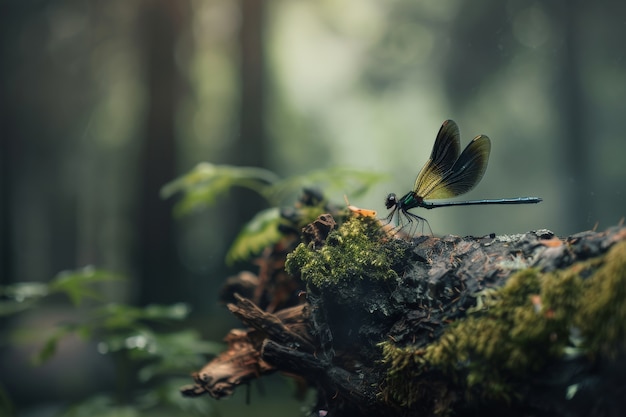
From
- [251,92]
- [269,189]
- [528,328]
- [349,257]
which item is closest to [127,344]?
[269,189]

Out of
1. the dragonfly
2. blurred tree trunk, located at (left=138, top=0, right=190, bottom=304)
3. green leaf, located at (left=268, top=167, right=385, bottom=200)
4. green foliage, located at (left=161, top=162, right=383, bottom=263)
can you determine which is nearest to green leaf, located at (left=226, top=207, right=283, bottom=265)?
green foliage, located at (left=161, top=162, right=383, bottom=263)

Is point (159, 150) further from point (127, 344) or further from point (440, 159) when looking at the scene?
point (440, 159)

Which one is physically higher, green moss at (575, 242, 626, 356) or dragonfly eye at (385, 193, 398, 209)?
dragonfly eye at (385, 193, 398, 209)

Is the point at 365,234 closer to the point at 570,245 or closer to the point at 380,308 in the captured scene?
the point at 380,308

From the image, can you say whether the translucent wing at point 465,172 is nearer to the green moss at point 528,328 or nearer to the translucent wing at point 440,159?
the translucent wing at point 440,159

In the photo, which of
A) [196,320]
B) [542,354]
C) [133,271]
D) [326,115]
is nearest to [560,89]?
[326,115]

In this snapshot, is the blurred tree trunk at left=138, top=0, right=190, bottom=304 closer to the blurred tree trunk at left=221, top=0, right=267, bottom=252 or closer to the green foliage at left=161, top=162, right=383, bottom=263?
the blurred tree trunk at left=221, top=0, right=267, bottom=252

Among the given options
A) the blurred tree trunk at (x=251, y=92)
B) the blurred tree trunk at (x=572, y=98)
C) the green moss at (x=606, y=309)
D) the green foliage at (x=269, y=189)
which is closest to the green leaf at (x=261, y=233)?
the green foliage at (x=269, y=189)
